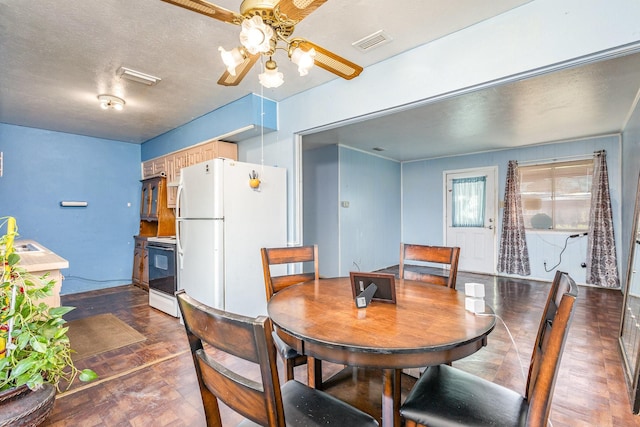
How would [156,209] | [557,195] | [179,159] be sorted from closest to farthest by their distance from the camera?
[179,159] → [156,209] → [557,195]

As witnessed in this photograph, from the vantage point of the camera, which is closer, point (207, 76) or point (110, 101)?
point (207, 76)

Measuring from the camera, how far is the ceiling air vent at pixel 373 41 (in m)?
2.23

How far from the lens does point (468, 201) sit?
6.09 metres

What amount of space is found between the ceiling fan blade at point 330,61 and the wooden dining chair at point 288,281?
47.7 inches

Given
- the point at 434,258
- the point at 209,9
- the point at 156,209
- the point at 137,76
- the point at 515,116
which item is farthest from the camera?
the point at 156,209

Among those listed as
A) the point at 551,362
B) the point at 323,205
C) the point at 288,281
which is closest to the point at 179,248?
the point at 288,281

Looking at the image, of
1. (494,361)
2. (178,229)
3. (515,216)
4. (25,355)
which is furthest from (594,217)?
(25,355)

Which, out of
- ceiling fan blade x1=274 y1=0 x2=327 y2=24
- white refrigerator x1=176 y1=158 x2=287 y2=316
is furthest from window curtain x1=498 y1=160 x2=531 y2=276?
ceiling fan blade x1=274 y1=0 x2=327 y2=24

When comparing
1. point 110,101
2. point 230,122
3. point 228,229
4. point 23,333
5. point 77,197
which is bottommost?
point 23,333

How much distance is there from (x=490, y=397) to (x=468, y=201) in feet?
18.2

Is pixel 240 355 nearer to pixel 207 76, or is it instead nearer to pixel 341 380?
pixel 341 380

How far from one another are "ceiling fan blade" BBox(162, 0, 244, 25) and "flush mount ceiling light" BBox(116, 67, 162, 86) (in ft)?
5.99

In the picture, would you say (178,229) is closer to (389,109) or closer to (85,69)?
(85,69)

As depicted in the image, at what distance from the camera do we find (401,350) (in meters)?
0.98
